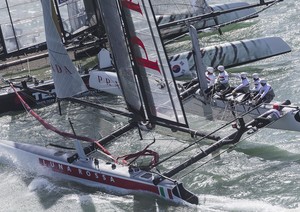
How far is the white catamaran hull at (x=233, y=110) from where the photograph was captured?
11.3 m

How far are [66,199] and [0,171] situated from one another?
2.30 metres

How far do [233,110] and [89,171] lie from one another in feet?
11.0

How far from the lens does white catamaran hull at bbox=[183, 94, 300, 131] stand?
1129cm

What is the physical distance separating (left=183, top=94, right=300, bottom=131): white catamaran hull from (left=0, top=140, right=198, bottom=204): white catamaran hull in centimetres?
217

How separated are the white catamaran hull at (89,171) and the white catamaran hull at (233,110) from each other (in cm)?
217

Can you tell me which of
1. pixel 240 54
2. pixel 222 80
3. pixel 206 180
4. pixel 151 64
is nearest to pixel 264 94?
pixel 222 80

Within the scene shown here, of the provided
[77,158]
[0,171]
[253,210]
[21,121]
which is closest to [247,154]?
[253,210]

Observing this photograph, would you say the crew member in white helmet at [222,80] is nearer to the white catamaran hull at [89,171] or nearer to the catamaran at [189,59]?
the catamaran at [189,59]

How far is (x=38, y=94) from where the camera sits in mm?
16750

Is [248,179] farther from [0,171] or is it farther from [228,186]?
[0,171]

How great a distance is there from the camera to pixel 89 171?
11.1 meters

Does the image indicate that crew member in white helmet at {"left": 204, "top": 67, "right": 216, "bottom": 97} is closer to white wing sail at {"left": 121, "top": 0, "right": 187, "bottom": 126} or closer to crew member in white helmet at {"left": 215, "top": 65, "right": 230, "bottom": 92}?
crew member in white helmet at {"left": 215, "top": 65, "right": 230, "bottom": 92}

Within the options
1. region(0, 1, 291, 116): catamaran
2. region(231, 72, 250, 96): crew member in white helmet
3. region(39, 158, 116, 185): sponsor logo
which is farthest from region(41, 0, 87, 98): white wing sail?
region(0, 1, 291, 116): catamaran

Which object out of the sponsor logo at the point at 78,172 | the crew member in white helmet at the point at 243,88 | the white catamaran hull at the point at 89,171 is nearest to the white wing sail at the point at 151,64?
the white catamaran hull at the point at 89,171
